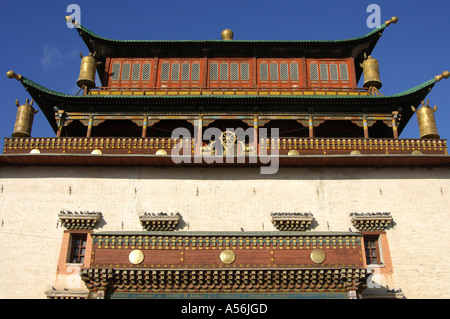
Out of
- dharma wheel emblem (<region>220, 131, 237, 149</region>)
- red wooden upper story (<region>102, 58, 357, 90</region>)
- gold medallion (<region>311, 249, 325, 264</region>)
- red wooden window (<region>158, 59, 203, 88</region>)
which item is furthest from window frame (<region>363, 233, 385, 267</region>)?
red wooden window (<region>158, 59, 203, 88</region>)

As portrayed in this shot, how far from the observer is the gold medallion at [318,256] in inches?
761

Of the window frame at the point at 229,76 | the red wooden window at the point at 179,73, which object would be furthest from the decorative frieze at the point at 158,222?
the red wooden window at the point at 179,73

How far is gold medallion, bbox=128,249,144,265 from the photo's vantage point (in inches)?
760

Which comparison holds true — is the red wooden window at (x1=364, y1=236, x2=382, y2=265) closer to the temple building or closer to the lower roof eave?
the temple building

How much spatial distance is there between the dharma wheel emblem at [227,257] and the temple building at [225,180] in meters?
0.05

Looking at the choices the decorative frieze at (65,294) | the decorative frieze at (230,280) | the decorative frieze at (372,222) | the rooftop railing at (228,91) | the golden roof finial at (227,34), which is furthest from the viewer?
the golden roof finial at (227,34)

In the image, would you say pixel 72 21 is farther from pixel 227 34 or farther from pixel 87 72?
pixel 227 34

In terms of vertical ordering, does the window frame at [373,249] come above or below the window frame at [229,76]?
below

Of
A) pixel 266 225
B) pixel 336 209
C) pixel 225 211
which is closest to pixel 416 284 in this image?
pixel 336 209

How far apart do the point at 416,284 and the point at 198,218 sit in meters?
9.36

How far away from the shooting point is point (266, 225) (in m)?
22.5

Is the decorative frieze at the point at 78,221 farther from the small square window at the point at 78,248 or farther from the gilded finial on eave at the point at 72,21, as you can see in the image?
the gilded finial on eave at the point at 72,21

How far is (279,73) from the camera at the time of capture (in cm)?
2864
